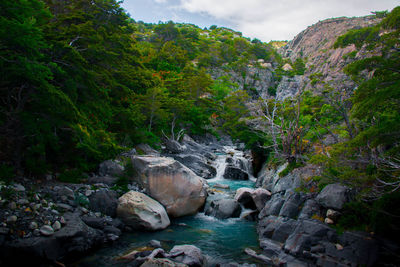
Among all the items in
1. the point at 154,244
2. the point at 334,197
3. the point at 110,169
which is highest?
the point at 334,197

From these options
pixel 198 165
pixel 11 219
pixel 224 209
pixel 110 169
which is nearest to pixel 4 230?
pixel 11 219

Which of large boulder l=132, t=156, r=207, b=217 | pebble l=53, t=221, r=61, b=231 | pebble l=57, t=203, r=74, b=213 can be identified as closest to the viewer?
pebble l=53, t=221, r=61, b=231

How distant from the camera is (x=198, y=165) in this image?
19859 millimetres

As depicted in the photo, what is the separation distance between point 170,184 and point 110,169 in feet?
11.3

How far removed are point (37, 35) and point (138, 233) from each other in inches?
294

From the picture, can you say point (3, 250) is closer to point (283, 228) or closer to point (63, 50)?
point (63, 50)

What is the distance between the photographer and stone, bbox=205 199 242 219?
11288mm

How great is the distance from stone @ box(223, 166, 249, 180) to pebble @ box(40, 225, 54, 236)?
14.9 metres

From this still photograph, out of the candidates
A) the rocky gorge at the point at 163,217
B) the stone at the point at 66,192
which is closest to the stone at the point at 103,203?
the rocky gorge at the point at 163,217

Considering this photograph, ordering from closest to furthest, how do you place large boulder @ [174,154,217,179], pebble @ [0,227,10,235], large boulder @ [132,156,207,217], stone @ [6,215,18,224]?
1. pebble @ [0,227,10,235]
2. stone @ [6,215,18,224]
3. large boulder @ [132,156,207,217]
4. large boulder @ [174,154,217,179]

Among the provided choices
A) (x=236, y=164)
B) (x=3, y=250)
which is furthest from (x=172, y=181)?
(x=236, y=164)

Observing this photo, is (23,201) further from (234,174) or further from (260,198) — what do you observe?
(234,174)

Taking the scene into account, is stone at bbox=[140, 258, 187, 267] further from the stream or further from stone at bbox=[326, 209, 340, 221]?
stone at bbox=[326, 209, 340, 221]

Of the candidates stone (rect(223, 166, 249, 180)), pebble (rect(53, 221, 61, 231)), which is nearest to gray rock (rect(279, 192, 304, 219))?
pebble (rect(53, 221, 61, 231))
